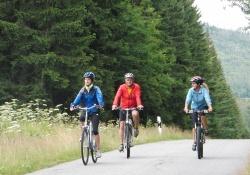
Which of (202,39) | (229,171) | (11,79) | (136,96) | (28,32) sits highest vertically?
(202,39)

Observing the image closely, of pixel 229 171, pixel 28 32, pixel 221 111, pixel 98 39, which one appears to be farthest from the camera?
pixel 221 111

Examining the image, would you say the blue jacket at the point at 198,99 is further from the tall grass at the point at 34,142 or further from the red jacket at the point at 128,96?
the tall grass at the point at 34,142

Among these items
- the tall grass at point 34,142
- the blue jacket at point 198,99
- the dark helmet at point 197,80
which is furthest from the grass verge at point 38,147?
the dark helmet at point 197,80

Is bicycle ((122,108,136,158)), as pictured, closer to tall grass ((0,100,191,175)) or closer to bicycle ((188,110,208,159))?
tall grass ((0,100,191,175))

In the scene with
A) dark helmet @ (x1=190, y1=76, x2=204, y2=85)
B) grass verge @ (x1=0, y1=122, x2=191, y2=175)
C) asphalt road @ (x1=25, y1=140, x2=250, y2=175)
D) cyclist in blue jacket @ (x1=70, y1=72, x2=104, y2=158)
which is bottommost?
asphalt road @ (x1=25, y1=140, x2=250, y2=175)

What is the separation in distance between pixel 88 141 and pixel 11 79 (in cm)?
1490

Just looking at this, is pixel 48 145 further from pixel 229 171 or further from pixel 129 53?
pixel 129 53

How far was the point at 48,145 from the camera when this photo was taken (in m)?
17.0

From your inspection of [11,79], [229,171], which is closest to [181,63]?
[11,79]

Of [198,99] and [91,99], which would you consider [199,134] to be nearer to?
[198,99]

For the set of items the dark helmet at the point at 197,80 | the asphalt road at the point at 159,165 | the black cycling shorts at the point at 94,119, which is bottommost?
the asphalt road at the point at 159,165

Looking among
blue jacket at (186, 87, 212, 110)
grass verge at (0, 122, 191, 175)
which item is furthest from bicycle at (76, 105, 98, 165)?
blue jacket at (186, 87, 212, 110)

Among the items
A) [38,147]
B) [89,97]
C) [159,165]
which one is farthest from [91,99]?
[38,147]

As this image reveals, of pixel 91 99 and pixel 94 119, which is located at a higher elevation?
pixel 91 99
